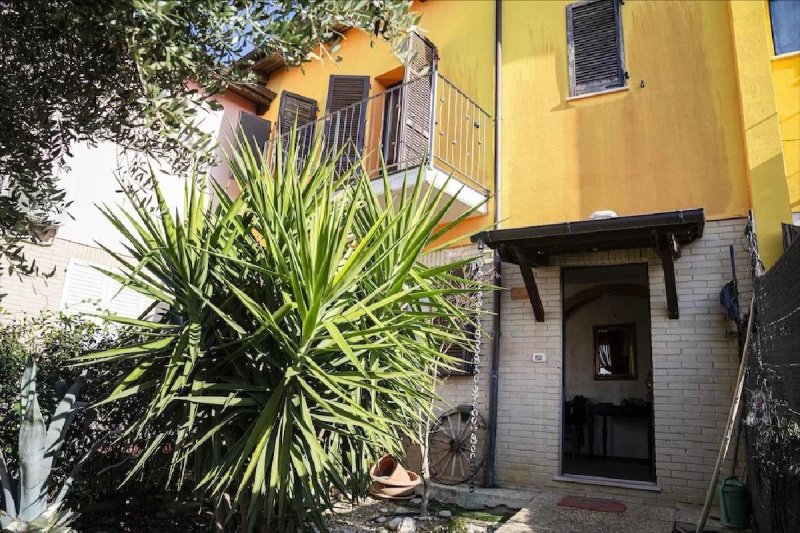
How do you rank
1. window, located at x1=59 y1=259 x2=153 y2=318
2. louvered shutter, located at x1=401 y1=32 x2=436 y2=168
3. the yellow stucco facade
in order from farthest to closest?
window, located at x1=59 y1=259 x2=153 y2=318 → louvered shutter, located at x1=401 y1=32 x2=436 y2=168 → the yellow stucco facade

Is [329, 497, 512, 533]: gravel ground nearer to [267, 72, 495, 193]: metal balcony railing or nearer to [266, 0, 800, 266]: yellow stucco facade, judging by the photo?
[266, 0, 800, 266]: yellow stucco facade

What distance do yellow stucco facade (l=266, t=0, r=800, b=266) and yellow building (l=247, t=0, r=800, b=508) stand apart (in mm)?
18

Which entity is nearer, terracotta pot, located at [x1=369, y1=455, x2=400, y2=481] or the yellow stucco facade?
the yellow stucco facade

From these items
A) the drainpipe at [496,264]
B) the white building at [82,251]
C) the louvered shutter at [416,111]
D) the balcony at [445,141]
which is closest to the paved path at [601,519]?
the drainpipe at [496,264]

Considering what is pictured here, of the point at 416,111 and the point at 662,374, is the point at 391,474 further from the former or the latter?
the point at 416,111

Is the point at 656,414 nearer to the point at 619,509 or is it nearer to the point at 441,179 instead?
the point at 619,509

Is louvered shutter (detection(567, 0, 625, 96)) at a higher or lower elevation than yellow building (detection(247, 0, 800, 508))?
higher

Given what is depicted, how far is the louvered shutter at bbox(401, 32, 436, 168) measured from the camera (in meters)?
7.36

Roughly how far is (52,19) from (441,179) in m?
4.91

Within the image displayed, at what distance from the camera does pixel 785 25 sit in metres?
6.10

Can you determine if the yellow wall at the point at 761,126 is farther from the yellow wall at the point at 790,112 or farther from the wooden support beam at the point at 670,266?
the wooden support beam at the point at 670,266

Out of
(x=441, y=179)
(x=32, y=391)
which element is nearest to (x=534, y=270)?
(x=441, y=179)

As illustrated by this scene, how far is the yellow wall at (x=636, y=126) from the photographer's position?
6.14 metres

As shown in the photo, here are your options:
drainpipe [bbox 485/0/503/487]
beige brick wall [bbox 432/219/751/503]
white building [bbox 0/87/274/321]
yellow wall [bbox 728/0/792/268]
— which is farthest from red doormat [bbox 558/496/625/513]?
white building [bbox 0/87/274/321]
